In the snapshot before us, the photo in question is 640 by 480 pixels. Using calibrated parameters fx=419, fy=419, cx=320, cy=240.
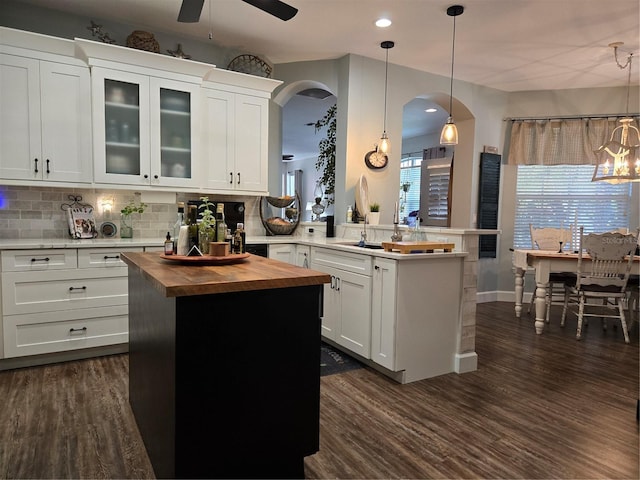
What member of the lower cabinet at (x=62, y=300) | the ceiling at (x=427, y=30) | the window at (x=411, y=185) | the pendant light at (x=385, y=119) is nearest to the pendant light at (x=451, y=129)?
the ceiling at (x=427, y=30)

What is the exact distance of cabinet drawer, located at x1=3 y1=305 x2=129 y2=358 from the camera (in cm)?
298

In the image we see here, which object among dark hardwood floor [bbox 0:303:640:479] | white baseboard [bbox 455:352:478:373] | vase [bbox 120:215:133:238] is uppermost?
vase [bbox 120:215:133:238]

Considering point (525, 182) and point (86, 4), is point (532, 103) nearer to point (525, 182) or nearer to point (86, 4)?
point (525, 182)

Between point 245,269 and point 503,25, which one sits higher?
point 503,25

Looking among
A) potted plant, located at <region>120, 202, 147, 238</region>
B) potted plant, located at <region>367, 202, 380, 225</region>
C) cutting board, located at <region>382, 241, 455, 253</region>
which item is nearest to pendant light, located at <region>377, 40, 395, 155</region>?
potted plant, located at <region>367, 202, 380, 225</region>

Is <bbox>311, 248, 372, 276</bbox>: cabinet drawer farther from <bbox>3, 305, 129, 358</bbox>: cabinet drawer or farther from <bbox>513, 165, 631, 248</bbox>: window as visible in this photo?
<bbox>513, 165, 631, 248</bbox>: window

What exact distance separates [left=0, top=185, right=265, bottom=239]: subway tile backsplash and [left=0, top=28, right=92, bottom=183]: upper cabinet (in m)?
0.34

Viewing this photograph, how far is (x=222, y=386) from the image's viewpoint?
1.61 metres

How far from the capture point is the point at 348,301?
10.7 feet

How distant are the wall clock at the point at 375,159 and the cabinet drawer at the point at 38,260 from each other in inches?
115

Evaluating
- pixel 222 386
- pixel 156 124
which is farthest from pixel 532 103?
pixel 222 386

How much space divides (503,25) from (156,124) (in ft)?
10.3

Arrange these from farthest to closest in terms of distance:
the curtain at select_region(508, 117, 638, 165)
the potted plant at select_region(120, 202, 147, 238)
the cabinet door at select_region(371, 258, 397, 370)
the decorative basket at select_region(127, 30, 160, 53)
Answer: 1. the curtain at select_region(508, 117, 638, 165)
2. the potted plant at select_region(120, 202, 147, 238)
3. the decorative basket at select_region(127, 30, 160, 53)
4. the cabinet door at select_region(371, 258, 397, 370)

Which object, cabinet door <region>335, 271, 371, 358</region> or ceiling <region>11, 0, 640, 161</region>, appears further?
ceiling <region>11, 0, 640, 161</region>
